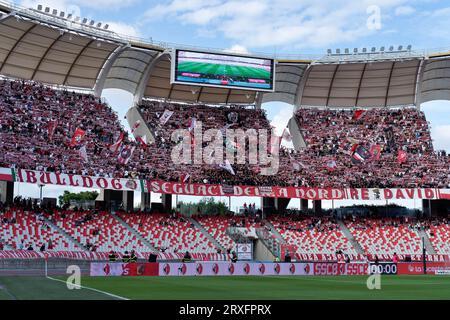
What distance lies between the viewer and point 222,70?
6525cm

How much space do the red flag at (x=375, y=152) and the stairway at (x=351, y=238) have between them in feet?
28.0

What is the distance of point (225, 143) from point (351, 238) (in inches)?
647

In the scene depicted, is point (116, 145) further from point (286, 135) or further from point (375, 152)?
point (375, 152)

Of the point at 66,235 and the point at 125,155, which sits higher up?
the point at 125,155

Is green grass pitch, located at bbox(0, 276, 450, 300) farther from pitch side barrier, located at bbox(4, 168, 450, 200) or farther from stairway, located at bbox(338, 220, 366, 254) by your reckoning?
stairway, located at bbox(338, 220, 366, 254)

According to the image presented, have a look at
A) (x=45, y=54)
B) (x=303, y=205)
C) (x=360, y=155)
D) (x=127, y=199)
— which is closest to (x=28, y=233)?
(x=127, y=199)

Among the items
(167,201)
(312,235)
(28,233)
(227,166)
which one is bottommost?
(28,233)

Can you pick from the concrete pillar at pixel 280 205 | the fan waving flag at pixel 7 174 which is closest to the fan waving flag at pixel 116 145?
the fan waving flag at pixel 7 174

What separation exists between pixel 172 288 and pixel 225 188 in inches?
1384

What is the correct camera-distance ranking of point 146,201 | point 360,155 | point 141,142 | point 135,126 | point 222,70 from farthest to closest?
point 360,155 < point 135,126 < point 141,142 < point 146,201 < point 222,70

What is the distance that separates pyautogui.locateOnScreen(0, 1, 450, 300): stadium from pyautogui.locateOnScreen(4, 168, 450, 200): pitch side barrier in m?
0.14

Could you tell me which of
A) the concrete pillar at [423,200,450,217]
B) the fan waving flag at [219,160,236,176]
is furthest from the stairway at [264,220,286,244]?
the concrete pillar at [423,200,450,217]

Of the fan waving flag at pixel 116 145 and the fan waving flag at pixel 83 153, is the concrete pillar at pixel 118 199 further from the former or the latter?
the fan waving flag at pixel 83 153
